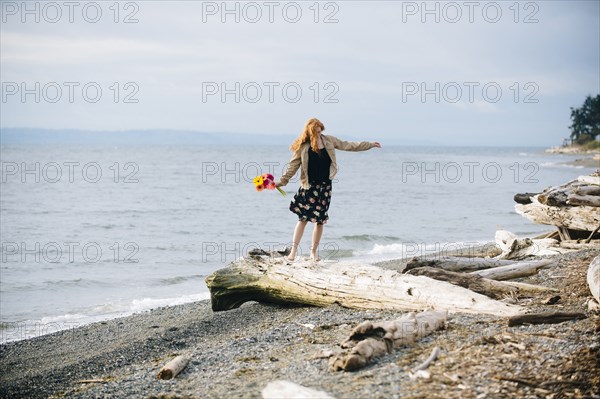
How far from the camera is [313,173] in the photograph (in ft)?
33.2

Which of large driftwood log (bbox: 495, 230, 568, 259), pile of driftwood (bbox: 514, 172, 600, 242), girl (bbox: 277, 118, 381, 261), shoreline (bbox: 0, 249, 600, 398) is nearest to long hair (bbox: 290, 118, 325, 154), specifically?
girl (bbox: 277, 118, 381, 261)

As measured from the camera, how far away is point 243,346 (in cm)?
776

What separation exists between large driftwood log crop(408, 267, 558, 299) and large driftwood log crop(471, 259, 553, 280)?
42.1 inches

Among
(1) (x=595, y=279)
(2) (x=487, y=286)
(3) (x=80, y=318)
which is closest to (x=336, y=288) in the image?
(2) (x=487, y=286)

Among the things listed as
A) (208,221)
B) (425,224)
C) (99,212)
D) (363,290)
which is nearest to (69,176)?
(99,212)

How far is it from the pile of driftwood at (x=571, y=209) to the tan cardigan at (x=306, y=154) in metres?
5.56

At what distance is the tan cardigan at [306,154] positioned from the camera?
10117 mm

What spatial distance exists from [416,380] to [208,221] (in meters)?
23.7

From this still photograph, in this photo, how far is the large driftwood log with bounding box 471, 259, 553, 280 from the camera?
33.6 ft

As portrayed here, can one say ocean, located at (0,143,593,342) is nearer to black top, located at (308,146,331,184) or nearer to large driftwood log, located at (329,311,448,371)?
black top, located at (308,146,331,184)

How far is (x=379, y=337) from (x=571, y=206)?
871cm

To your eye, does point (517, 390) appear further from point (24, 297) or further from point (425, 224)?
point (425, 224)

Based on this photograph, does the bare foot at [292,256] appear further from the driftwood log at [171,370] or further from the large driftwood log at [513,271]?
the driftwood log at [171,370]

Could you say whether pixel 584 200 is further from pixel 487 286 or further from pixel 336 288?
pixel 336 288
